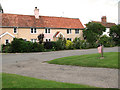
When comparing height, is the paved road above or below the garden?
below

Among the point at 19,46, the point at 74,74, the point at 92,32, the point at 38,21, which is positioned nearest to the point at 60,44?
the point at 19,46

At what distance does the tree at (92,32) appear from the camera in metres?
41.7

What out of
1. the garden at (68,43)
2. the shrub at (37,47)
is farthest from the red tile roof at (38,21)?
the shrub at (37,47)

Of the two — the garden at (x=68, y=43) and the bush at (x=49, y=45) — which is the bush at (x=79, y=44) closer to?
the garden at (x=68, y=43)

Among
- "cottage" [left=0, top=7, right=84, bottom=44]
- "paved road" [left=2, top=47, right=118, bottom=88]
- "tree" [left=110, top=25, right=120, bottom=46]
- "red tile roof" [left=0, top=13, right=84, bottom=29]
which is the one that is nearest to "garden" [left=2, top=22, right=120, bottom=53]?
"tree" [left=110, top=25, right=120, bottom=46]

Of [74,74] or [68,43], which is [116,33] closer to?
[68,43]

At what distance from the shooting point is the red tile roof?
38.2 metres

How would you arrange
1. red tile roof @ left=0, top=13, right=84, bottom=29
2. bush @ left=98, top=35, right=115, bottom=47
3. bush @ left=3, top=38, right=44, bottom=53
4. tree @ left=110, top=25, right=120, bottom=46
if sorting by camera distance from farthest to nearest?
tree @ left=110, top=25, right=120, bottom=46
bush @ left=98, top=35, right=115, bottom=47
red tile roof @ left=0, top=13, right=84, bottom=29
bush @ left=3, top=38, right=44, bottom=53

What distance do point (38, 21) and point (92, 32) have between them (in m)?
14.7

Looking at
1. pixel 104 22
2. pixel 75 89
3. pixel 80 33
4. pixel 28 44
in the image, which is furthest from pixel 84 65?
pixel 104 22

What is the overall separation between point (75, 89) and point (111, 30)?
48.0 metres

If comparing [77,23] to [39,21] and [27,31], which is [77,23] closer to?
[39,21]

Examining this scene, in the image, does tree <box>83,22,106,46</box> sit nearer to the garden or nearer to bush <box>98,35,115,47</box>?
the garden

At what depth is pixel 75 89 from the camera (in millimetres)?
6152
